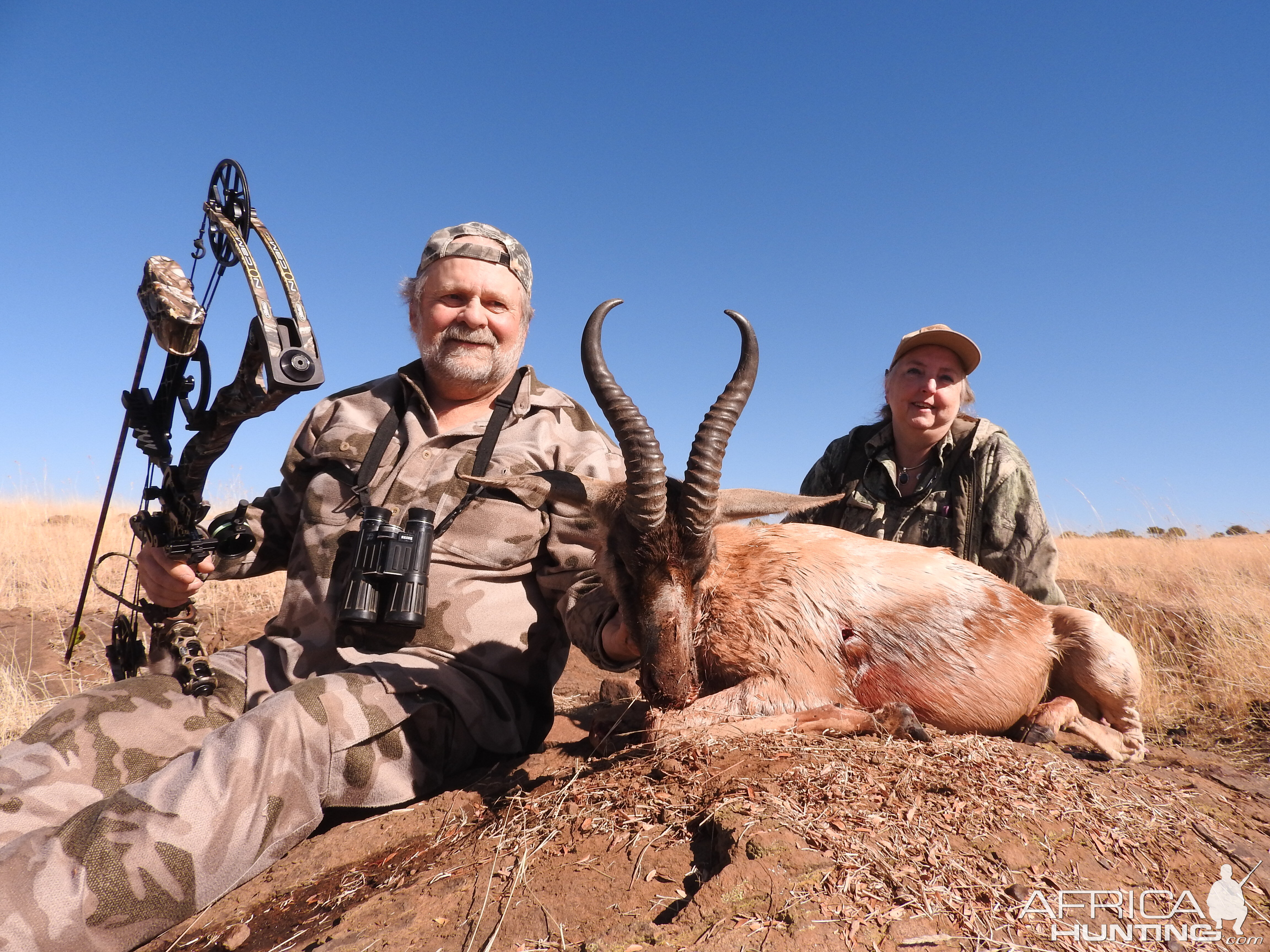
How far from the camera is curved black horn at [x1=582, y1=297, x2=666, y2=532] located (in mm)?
3902

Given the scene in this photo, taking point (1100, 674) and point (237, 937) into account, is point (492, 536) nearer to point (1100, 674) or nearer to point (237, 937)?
point (237, 937)

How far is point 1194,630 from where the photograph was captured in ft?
26.3

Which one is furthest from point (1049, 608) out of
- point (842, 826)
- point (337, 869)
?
point (337, 869)

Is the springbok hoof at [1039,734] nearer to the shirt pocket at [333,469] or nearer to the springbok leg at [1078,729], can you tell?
the springbok leg at [1078,729]

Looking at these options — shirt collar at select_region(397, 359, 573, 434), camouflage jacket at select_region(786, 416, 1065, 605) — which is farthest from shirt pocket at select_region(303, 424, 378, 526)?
camouflage jacket at select_region(786, 416, 1065, 605)

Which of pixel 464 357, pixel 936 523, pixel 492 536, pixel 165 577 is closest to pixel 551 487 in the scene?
pixel 492 536

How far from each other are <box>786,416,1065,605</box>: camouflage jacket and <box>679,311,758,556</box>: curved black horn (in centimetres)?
252

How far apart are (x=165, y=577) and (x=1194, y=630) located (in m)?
9.20

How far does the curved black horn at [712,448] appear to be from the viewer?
13.0 feet

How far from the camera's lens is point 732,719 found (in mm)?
3869

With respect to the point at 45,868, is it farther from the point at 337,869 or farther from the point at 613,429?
the point at 613,429

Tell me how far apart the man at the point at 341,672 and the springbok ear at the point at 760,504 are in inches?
32.5

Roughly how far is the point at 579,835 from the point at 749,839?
68 centimetres

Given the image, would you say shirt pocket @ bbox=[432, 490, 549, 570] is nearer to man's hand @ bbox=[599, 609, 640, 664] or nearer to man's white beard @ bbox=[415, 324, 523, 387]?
man's hand @ bbox=[599, 609, 640, 664]
